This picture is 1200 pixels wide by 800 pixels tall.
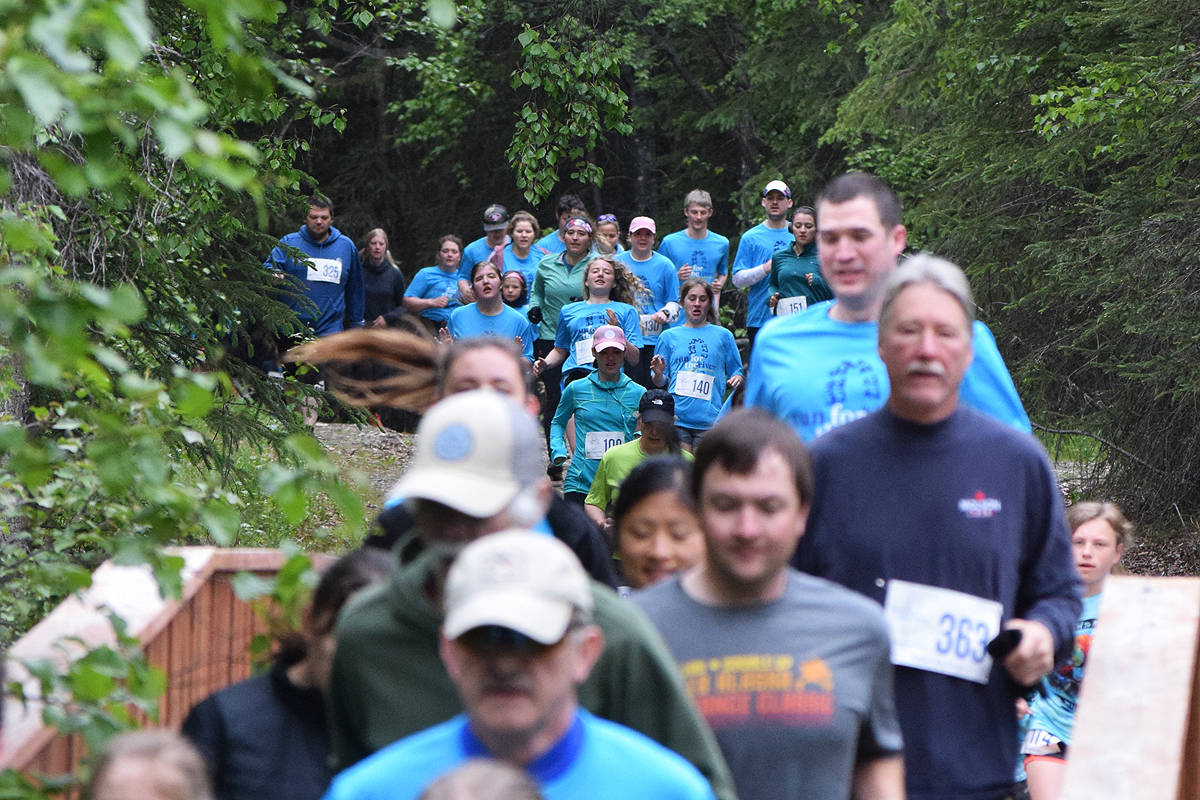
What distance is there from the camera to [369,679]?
3.29 metres

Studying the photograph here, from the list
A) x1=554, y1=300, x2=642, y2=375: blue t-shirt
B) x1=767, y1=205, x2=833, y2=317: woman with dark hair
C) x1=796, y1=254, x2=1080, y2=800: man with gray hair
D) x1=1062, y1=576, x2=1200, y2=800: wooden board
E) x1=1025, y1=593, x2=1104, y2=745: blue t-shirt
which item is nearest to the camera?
x1=1062, y1=576, x2=1200, y2=800: wooden board

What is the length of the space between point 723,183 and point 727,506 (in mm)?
22881

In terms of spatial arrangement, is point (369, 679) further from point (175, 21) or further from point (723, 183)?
point (723, 183)

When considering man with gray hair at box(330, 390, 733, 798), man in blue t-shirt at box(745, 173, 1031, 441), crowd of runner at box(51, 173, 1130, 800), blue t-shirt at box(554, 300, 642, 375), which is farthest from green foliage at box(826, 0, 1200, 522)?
man with gray hair at box(330, 390, 733, 798)

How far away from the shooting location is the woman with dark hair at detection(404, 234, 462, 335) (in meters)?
16.0

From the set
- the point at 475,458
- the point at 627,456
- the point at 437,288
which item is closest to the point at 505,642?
the point at 475,458

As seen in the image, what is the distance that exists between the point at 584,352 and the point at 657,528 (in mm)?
7332

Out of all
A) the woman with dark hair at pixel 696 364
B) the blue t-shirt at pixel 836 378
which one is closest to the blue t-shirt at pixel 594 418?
the woman with dark hair at pixel 696 364

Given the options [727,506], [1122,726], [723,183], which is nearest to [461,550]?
[727,506]

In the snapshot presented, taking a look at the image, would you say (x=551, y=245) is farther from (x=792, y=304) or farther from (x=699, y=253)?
(x=792, y=304)

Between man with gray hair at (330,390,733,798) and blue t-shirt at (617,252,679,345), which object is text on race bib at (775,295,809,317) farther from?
man with gray hair at (330,390,733,798)

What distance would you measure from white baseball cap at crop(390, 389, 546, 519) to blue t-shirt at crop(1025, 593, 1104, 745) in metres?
3.65

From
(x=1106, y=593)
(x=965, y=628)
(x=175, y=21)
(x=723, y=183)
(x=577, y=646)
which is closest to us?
(x=577, y=646)

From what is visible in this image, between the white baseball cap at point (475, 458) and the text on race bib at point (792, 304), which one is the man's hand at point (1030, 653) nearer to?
the white baseball cap at point (475, 458)
